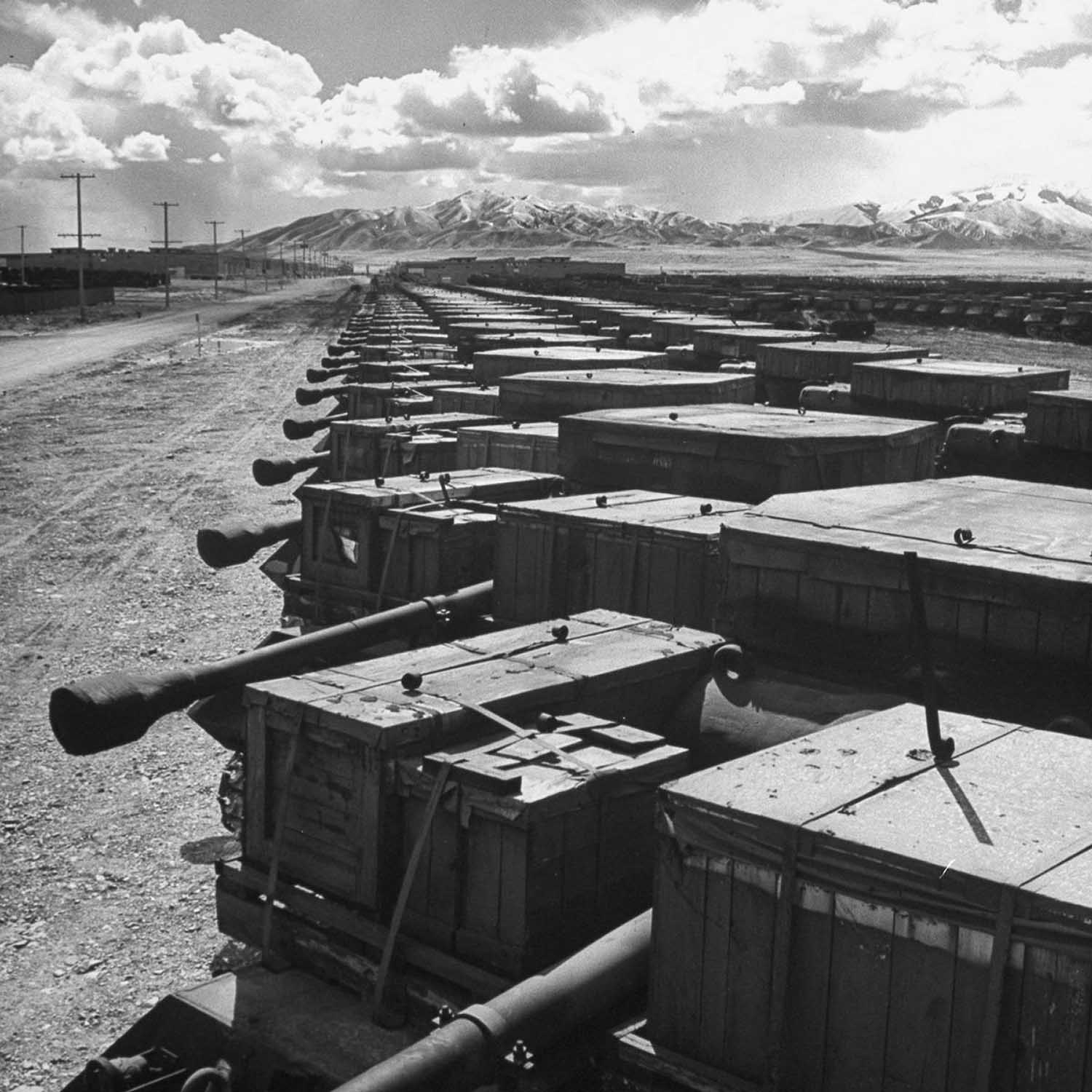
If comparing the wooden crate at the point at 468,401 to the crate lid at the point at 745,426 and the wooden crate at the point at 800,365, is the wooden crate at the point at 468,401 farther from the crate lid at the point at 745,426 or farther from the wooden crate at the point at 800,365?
the crate lid at the point at 745,426

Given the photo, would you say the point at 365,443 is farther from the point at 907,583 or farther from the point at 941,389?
the point at 907,583

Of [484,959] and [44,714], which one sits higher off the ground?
[484,959]

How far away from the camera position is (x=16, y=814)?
35.1 feet

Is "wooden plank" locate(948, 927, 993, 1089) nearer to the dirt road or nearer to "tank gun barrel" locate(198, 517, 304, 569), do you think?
"tank gun barrel" locate(198, 517, 304, 569)

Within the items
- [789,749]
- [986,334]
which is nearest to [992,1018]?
[789,749]

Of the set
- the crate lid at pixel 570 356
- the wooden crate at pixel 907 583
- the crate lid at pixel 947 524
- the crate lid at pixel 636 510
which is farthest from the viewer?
the crate lid at pixel 570 356

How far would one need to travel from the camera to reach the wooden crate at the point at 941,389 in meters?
16.5

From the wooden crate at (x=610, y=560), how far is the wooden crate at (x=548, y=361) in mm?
9830

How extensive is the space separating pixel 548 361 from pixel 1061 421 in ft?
28.9

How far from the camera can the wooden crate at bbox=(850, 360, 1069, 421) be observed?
1648cm

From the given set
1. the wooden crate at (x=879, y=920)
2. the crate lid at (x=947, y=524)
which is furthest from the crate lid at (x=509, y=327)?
the wooden crate at (x=879, y=920)

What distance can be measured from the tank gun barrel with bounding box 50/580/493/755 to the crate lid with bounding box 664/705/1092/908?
406cm

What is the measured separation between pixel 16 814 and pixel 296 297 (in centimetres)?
12097

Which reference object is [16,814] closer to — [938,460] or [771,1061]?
[771,1061]
